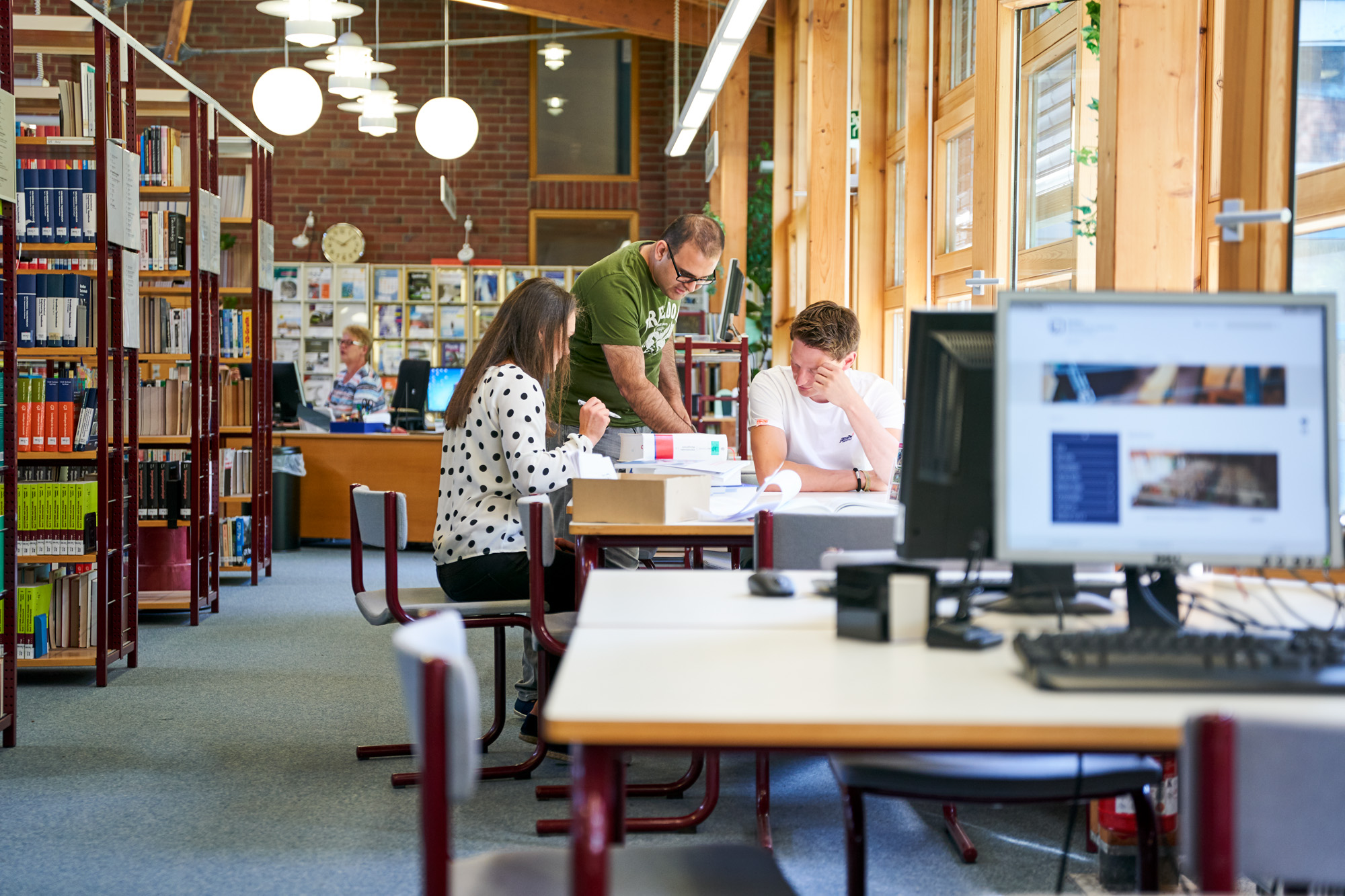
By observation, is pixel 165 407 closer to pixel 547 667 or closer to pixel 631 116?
pixel 547 667

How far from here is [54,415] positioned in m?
4.10

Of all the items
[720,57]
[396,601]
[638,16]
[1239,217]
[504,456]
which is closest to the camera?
[1239,217]

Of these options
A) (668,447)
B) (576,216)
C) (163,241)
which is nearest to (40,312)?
(163,241)

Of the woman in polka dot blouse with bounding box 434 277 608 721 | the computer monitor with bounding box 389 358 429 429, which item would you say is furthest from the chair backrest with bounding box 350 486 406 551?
the computer monitor with bounding box 389 358 429 429

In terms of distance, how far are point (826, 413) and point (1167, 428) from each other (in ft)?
7.28

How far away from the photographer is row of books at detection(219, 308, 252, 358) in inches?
240

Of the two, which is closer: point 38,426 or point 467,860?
point 467,860

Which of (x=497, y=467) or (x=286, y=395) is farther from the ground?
(x=286, y=395)

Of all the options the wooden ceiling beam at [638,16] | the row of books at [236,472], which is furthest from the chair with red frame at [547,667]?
the wooden ceiling beam at [638,16]

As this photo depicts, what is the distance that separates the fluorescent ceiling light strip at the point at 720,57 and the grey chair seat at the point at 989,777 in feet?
11.1

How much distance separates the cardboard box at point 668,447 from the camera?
134 inches

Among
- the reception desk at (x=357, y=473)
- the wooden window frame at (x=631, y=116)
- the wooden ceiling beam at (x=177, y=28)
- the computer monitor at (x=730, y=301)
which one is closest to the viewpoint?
the computer monitor at (x=730, y=301)

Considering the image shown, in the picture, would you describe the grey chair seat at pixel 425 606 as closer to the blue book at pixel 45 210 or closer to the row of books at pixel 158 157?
the blue book at pixel 45 210

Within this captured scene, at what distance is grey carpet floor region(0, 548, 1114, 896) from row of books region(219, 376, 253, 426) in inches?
79.9
